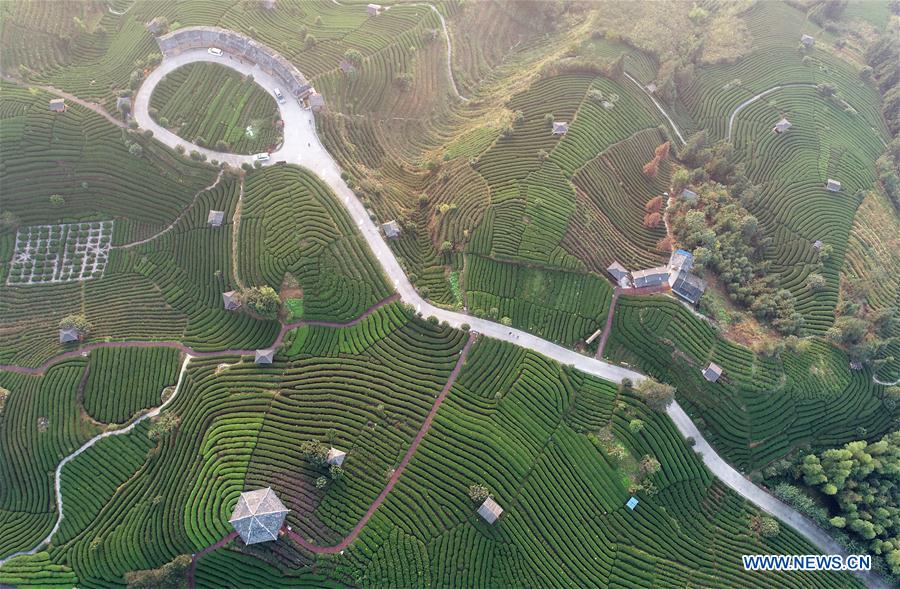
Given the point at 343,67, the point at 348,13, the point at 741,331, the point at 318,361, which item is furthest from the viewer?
the point at 348,13

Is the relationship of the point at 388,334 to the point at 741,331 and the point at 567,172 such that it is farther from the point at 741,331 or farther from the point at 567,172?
the point at 741,331

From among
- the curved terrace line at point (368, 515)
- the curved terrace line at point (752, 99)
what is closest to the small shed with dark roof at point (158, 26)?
the curved terrace line at point (368, 515)

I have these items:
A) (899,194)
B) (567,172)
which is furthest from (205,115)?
(899,194)

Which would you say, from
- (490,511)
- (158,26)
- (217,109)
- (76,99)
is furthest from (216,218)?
(490,511)

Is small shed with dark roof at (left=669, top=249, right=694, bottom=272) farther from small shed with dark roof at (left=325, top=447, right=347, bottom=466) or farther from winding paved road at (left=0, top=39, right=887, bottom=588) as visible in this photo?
small shed with dark roof at (left=325, top=447, right=347, bottom=466)

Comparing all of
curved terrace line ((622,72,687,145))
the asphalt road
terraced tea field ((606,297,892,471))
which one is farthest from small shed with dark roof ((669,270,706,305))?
curved terrace line ((622,72,687,145))

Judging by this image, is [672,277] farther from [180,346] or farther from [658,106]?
[180,346]
